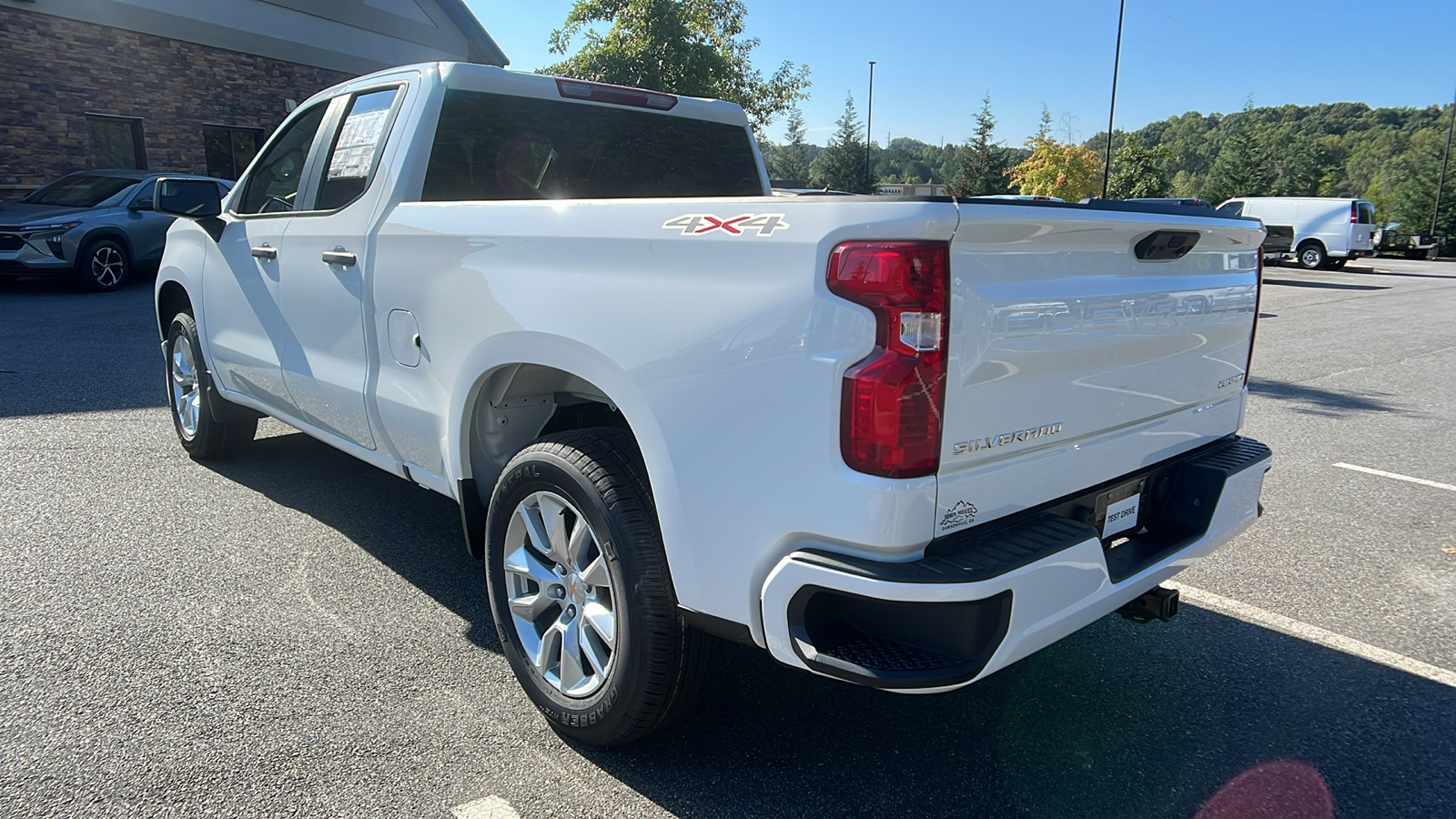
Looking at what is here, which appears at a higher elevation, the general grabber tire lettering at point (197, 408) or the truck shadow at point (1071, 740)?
the general grabber tire lettering at point (197, 408)

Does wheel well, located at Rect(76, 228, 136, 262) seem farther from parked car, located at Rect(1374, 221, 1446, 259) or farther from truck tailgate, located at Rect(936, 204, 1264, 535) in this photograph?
parked car, located at Rect(1374, 221, 1446, 259)

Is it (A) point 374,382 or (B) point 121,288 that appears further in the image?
(B) point 121,288

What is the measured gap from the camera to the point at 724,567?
218 cm

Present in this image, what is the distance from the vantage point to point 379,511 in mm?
4633

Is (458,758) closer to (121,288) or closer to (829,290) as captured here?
(829,290)

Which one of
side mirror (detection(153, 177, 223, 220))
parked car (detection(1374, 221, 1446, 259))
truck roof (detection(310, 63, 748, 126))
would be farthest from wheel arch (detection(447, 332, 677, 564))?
parked car (detection(1374, 221, 1446, 259))

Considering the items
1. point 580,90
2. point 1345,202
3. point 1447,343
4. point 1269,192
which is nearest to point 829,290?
point 580,90

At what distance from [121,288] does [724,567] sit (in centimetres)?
1412

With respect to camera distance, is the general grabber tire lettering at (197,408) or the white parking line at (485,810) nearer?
the white parking line at (485,810)

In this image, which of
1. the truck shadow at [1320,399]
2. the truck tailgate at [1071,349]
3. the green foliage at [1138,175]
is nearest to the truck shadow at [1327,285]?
the truck shadow at [1320,399]

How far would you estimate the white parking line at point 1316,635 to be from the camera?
3.20m

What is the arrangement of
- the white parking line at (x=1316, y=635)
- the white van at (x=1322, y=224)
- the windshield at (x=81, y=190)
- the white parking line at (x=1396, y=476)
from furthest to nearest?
the white van at (x=1322, y=224) < the windshield at (x=81, y=190) < the white parking line at (x=1396, y=476) < the white parking line at (x=1316, y=635)

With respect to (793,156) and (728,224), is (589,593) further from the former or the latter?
(793,156)

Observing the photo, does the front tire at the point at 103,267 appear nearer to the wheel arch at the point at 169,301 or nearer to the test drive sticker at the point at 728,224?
the wheel arch at the point at 169,301
